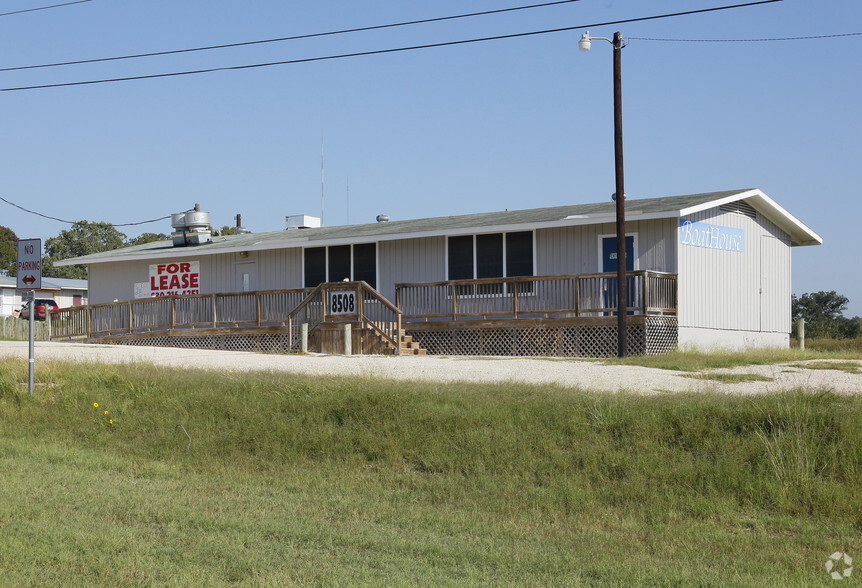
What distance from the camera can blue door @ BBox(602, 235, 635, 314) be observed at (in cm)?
2138

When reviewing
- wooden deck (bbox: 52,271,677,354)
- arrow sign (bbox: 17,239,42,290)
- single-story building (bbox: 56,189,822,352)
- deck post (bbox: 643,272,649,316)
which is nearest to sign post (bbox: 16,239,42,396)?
arrow sign (bbox: 17,239,42,290)

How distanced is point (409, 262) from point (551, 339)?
5.51 metres

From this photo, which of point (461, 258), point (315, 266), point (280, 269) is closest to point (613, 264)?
point (461, 258)

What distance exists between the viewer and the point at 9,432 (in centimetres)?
1337

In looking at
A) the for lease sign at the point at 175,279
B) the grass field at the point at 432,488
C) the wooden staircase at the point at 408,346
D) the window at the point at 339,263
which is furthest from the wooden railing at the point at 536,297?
the for lease sign at the point at 175,279

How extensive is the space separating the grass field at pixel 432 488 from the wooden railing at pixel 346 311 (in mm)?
9728

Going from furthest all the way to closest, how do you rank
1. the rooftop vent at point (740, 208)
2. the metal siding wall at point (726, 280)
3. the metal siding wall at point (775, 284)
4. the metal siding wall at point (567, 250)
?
the metal siding wall at point (775, 284) < the rooftop vent at point (740, 208) < the metal siding wall at point (567, 250) < the metal siding wall at point (726, 280)

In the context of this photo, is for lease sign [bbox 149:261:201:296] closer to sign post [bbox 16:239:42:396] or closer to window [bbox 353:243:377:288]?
window [bbox 353:243:377:288]

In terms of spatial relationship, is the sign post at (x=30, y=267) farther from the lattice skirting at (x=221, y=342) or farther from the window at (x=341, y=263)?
the window at (x=341, y=263)

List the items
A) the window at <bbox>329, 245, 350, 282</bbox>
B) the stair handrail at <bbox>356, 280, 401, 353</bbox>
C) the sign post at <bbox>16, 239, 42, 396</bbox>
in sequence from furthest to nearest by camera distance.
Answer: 1. the window at <bbox>329, 245, 350, 282</bbox>
2. the stair handrail at <bbox>356, 280, 401, 353</bbox>
3. the sign post at <bbox>16, 239, 42, 396</bbox>

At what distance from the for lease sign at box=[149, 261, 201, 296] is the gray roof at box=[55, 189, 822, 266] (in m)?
0.58

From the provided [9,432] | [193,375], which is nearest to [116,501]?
[9,432]

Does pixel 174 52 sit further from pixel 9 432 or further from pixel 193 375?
pixel 9 432

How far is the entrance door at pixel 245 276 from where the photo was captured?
96.7 ft
